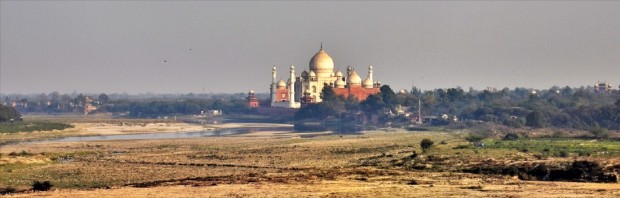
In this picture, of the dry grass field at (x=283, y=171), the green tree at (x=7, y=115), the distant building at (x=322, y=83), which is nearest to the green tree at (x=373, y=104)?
the distant building at (x=322, y=83)

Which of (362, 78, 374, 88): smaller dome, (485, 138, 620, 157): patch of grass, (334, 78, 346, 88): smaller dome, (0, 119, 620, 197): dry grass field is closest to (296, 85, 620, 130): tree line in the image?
(334, 78, 346, 88): smaller dome

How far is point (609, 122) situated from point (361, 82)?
175 feet

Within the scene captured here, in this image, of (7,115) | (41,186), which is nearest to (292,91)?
(7,115)

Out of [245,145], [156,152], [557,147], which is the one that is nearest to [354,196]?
[557,147]

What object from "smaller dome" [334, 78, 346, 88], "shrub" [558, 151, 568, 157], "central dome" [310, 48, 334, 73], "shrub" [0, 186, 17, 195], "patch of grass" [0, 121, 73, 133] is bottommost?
"shrub" [0, 186, 17, 195]

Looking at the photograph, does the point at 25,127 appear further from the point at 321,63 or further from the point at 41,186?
the point at 41,186

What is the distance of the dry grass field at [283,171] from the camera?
113 ft

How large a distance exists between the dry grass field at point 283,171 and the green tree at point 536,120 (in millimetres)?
25822

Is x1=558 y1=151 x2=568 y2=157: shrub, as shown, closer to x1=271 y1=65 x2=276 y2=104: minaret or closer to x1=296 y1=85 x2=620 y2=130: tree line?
x1=296 y1=85 x2=620 y2=130: tree line

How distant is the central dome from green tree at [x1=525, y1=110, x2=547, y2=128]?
49306 millimetres

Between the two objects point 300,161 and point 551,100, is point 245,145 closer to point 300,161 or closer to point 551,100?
point 300,161

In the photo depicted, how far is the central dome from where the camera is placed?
13625 centimetres

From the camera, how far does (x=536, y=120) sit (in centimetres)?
8900

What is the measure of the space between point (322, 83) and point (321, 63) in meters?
3.17
